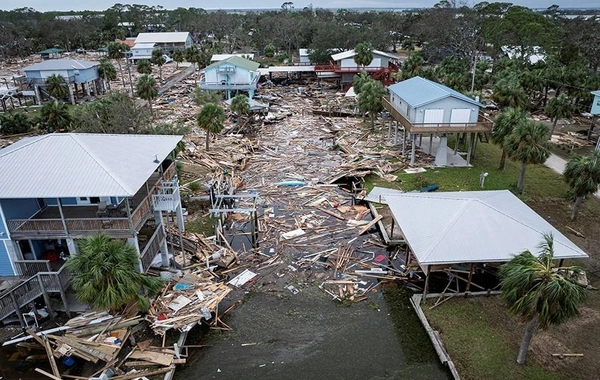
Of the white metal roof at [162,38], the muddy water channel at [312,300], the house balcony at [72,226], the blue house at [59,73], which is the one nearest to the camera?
the muddy water channel at [312,300]

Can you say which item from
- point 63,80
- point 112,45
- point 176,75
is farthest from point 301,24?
point 63,80

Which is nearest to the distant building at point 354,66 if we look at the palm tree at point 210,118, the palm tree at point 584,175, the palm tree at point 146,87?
the palm tree at point 146,87

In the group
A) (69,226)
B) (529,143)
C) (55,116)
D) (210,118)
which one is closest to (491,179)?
(529,143)

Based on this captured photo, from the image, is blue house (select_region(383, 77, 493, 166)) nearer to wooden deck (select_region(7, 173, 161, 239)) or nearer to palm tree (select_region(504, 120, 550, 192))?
palm tree (select_region(504, 120, 550, 192))

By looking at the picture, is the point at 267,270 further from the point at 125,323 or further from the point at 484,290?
the point at 484,290

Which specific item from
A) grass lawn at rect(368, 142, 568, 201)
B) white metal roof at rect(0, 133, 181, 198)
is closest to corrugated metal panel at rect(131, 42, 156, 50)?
grass lawn at rect(368, 142, 568, 201)

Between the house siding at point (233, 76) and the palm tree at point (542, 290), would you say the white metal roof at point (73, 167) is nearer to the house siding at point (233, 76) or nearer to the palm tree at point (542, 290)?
the palm tree at point (542, 290)
